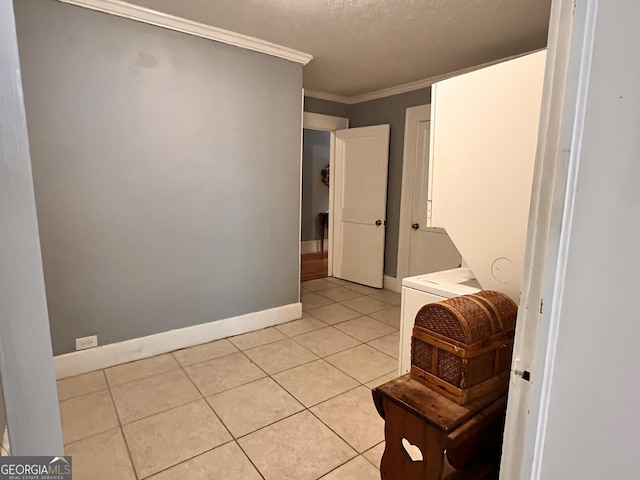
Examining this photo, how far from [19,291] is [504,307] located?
1.35 metres

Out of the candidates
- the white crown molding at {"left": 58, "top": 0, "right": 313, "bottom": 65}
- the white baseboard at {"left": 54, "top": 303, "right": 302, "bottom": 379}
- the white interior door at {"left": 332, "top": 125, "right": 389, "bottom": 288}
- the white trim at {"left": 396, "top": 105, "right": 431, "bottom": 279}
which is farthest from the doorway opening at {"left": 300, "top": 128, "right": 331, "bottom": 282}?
the white crown molding at {"left": 58, "top": 0, "right": 313, "bottom": 65}

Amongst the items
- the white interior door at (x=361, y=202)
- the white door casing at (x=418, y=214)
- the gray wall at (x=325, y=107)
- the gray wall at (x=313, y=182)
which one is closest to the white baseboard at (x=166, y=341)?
the white interior door at (x=361, y=202)

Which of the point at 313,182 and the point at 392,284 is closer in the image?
the point at 392,284

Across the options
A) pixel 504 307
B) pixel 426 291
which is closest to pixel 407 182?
pixel 426 291

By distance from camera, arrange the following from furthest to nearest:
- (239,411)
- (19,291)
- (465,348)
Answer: (239,411) → (465,348) → (19,291)

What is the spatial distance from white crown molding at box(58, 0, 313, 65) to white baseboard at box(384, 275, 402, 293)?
272 centimetres

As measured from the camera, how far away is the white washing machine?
5.24 feet

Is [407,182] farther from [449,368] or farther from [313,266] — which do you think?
[449,368]

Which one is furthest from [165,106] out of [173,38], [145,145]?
[173,38]

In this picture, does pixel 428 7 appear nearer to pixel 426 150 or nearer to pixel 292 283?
pixel 426 150

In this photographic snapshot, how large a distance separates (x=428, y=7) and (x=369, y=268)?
9.82 ft

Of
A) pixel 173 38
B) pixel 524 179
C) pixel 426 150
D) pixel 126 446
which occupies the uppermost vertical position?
pixel 173 38

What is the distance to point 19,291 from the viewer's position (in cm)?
45

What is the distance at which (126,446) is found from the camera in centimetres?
176
